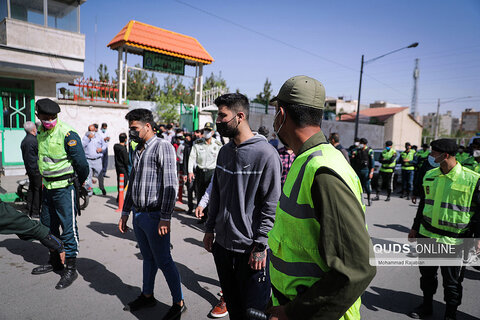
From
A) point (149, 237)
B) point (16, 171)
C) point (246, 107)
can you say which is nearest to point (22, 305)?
point (149, 237)

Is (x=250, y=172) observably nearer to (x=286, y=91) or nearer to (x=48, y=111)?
(x=286, y=91)

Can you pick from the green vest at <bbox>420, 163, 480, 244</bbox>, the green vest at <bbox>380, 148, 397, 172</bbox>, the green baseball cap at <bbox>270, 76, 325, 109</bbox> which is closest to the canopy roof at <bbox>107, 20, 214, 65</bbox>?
the green vest at <bbox>380, 148, 397, 172</bbox>

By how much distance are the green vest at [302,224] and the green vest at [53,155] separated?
3.31 m

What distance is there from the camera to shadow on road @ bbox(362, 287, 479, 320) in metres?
3.50

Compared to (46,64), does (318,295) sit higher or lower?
lower

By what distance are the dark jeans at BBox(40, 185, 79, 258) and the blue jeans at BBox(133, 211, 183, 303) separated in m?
1.27

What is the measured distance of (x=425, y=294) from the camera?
342 centimetres

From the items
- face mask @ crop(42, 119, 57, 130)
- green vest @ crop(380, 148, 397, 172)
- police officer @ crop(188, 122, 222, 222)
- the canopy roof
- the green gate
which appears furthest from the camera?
the canopy roof

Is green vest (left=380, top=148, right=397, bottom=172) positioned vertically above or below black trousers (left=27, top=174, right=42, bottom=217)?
above

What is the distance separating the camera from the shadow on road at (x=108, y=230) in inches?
217

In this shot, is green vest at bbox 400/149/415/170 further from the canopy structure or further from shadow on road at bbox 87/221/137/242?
the canopy structure

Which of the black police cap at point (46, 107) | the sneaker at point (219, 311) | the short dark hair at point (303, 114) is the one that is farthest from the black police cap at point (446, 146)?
the black police cap at point (46, 107)

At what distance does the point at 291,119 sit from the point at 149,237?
2128mm

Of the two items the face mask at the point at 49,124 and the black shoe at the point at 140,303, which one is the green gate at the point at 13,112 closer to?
the face mask at the point at 49,124
